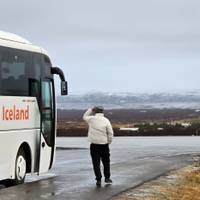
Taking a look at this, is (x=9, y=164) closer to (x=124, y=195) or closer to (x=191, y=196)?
(x=124, y=195)

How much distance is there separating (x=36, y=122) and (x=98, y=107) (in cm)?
205

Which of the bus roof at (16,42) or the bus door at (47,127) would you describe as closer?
the bus roof at (16,42)

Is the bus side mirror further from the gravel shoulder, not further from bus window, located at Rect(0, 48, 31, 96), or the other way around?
the gravel shoulder

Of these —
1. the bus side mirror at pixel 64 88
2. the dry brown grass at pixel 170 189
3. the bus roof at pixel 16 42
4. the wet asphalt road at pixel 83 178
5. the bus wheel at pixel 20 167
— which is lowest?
the dry brown grass at pixel 170 189

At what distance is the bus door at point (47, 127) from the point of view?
58.5ft

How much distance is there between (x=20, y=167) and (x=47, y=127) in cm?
176

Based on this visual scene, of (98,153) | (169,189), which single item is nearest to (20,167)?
(98,153)

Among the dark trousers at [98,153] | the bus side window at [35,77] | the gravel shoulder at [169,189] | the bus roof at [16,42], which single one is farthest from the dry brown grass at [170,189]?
the bus roof at [16,42]

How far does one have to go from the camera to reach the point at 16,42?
16.6 m

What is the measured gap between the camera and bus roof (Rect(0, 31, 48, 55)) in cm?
1600

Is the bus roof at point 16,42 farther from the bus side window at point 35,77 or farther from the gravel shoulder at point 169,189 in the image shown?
the gravel shoulder at point 169,189

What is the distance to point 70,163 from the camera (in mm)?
24375

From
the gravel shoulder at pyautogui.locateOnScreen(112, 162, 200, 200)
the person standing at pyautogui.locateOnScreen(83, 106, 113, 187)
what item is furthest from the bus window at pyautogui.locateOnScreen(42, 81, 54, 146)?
the gravel shoulder at pyautogui.locateOnScreen(112, 162, 200, 200)

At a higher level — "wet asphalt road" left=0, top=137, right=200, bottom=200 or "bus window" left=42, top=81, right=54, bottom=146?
"bus window" left=42, top=81, right=54, bottom=146
